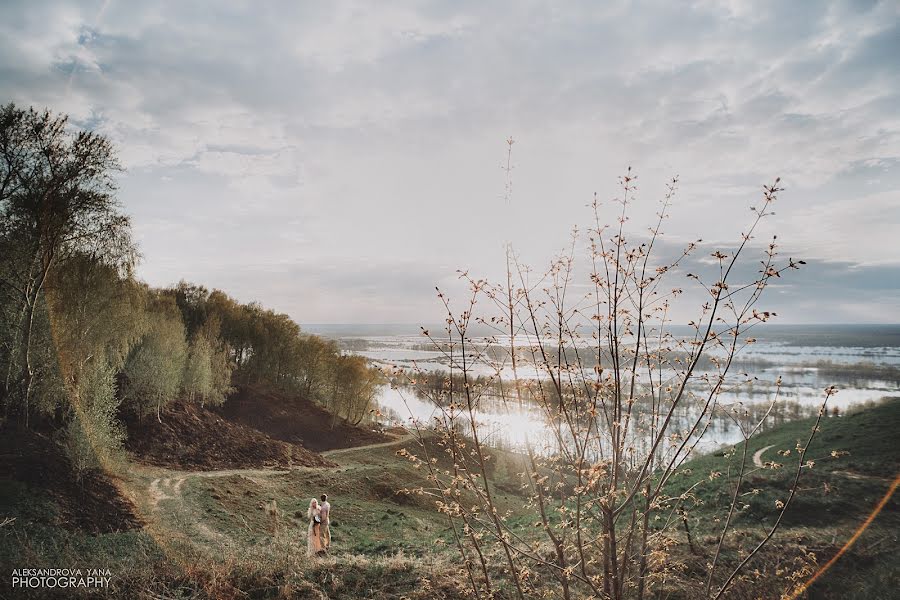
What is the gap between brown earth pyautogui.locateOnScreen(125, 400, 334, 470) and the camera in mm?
22625

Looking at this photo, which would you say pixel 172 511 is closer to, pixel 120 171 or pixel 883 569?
pixel 120 171

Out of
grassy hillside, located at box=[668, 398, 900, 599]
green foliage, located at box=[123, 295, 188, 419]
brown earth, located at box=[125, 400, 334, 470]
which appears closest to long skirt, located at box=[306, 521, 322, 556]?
grassy hillside, located at box=[668, 398, 900, 599]

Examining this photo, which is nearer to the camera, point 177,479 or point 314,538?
point 314,538

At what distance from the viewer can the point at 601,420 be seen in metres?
3.02

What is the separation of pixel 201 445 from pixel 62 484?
1322 cm

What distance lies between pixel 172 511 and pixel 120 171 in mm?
12210

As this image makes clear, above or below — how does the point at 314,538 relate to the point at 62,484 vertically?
below

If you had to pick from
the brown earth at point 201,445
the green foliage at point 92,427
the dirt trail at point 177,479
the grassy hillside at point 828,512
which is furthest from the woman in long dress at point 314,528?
the brown earth at point 201,445

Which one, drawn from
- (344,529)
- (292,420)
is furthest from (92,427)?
(292,420)

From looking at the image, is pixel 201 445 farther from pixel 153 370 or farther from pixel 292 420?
pixel 292 420

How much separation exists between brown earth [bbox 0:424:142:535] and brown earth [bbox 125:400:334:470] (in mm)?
8113

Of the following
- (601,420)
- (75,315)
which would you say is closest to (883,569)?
(601,420)

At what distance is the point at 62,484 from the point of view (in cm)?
1276

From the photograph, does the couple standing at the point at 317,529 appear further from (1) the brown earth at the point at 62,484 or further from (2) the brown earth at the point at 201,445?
(2) the brown earth at the point at 201,445
